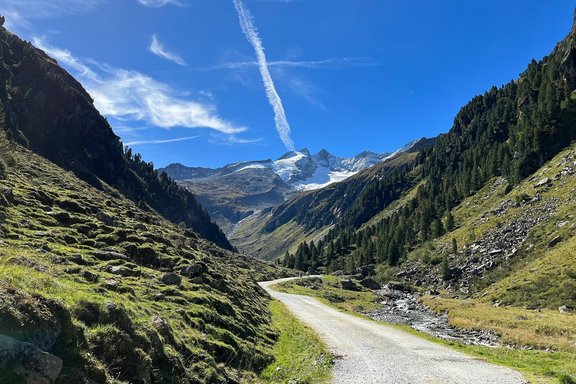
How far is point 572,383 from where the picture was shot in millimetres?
18984

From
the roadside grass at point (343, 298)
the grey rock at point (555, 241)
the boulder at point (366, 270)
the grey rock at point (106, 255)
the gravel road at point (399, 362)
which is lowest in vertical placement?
the roadside grass at point (343, 298)

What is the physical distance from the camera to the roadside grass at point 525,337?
2245cm

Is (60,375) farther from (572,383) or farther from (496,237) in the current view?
(496,237)

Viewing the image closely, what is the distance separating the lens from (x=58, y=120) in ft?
452

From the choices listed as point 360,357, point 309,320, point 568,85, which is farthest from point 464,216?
point 360,357

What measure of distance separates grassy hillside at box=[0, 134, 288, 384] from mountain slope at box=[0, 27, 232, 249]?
89.6 meters

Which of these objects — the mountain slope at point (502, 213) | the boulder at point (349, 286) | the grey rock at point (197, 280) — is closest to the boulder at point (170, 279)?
the grey rock at point (197, 280)

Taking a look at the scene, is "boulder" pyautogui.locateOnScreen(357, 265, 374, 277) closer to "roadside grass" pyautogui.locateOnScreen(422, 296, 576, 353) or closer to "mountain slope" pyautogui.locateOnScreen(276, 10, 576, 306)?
"mountain slope" pyautogui.locateOnScreen(276, 10, 576, 306)

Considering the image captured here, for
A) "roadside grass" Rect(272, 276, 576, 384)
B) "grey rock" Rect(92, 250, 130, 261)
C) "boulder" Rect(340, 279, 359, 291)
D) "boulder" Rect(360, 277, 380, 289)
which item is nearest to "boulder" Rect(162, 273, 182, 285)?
"grey rock" Rect(92, 250, 130, 261)

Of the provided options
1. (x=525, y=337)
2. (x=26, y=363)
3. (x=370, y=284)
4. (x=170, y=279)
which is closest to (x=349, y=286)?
(x=370, y=284)

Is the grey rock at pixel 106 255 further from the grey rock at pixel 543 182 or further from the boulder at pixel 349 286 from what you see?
the grey rock at pixel 543 182

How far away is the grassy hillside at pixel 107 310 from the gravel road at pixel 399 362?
5563 millimetres

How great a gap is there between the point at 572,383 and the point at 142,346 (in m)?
20.5

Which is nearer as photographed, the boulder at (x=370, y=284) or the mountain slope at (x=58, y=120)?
the boulder at (x=370, y=284)
